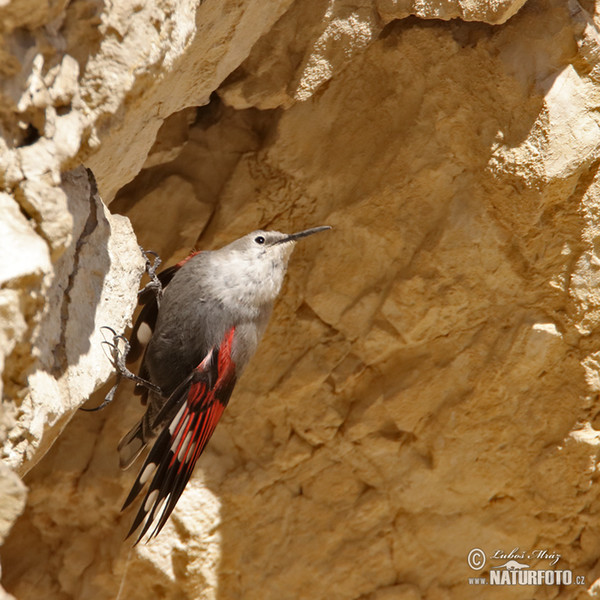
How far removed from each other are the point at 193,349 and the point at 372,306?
2.71ft

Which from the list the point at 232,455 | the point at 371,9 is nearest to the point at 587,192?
the point at 371,9

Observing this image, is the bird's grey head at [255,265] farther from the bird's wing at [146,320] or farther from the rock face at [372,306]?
the rock face at [372,306]

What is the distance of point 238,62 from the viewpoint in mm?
2648

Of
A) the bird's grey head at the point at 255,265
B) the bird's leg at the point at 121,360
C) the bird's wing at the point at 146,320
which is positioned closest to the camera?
the bird's leg at the point at 121,360

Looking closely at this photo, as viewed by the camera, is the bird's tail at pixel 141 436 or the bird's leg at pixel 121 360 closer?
the bird's leg at pixel 121 360

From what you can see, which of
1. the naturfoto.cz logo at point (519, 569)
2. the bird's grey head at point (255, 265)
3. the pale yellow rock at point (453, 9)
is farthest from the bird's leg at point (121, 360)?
the naturfoto.cz logo at point (519, 569)

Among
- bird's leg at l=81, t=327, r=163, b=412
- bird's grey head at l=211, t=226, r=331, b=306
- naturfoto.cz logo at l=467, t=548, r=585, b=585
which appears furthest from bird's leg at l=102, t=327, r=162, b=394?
naturfoto.cz logo at l=467, t=548, r=585, b=585

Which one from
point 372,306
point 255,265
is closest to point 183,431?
point 255,265

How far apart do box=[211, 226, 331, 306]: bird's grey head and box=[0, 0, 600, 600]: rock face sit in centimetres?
37

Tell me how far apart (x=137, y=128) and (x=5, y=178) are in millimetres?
725

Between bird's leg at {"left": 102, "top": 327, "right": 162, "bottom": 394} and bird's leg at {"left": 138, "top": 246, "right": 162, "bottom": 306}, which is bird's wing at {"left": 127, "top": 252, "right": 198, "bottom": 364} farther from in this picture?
bird's leg at {"left": 102, "top": 327, "right": 162, "bottom": 394}

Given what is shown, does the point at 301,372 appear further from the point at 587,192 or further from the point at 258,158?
the point at 587,192

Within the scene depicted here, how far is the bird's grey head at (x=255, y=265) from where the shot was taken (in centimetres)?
264

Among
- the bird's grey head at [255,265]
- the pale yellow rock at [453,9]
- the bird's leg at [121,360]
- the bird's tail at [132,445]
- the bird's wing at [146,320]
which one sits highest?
the pale yellow rock at [453,9]
